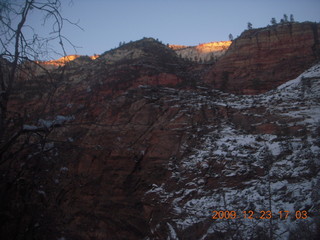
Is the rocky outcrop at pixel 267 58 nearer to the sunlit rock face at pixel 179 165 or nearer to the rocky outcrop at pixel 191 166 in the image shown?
the sunlit rock face at pixel 179 165

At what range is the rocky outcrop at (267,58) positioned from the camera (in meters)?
20.6

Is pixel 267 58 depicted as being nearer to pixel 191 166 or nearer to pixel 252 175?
pixel 191 166

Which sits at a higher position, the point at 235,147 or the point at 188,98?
the point at 188,98

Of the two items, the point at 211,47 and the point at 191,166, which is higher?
the point at 211,47

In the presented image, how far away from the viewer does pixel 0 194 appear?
2.97 m

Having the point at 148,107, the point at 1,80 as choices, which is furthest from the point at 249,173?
the point at 1,80

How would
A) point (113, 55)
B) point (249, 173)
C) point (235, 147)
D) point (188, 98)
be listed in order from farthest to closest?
point (113, 55)
point (188, 98)
point (235, 147)
point (249, 173)

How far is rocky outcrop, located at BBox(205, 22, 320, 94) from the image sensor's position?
2056 cm

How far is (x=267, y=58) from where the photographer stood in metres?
22.6

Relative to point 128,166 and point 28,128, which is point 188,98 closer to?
point 128,166

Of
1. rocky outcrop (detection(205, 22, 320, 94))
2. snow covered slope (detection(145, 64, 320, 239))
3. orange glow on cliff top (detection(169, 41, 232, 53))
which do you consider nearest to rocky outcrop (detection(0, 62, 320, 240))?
snow covered slope (detection(145, 64, 320, 239))

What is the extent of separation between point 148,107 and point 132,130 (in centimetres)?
212
